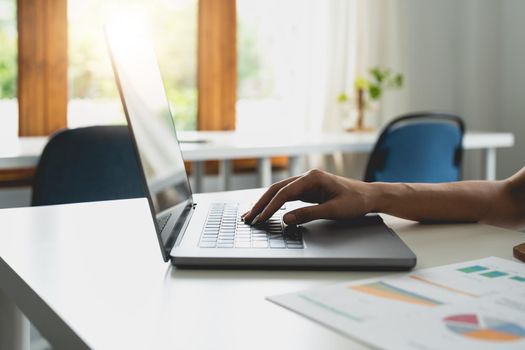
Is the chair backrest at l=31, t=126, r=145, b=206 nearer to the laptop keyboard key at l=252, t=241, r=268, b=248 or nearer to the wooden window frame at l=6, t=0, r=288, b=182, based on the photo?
the laptop keyboard key at l=252, t=241, r=268, b=248

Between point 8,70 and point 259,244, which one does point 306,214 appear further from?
point 8,70

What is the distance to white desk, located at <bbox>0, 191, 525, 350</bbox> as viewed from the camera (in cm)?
52

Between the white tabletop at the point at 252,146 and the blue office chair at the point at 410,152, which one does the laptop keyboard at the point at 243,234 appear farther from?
the blue office chair at the point at 410,152

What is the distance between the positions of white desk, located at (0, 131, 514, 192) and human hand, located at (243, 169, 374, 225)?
4.51 ft

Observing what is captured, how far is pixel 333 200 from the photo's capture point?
88 cm

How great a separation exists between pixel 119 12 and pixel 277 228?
274 cm

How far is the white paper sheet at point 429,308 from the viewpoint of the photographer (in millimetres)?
494

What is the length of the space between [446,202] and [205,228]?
0.36 metres

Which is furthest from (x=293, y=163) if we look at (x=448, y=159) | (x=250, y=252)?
(x=250, y=252)

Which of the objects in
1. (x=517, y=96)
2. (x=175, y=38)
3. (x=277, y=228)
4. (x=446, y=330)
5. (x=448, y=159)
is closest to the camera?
(x=446, y=330)

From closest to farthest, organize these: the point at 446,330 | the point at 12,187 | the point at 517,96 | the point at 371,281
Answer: the point at 446,330
the point at 371,281
the point at 12,187
the point at 517,96

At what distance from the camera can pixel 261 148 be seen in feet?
8.42

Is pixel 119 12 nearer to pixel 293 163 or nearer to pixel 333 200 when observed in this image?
pixel 293 163

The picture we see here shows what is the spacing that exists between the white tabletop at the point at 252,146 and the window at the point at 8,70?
14.8 inches
